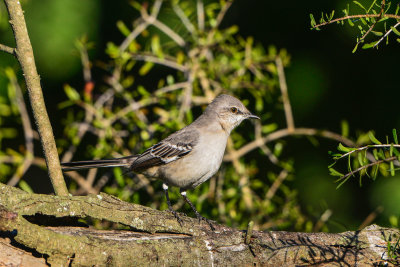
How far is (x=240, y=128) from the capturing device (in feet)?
16.4

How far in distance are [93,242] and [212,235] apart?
71 centimetres

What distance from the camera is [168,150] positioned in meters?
4.64

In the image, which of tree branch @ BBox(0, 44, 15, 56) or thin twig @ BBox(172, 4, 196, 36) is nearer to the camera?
tree branch @ BBox(0, 44, 15, 56)

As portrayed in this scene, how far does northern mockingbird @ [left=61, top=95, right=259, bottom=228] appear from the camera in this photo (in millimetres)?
4164

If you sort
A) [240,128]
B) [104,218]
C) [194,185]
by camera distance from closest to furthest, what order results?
1. [104,218]
2. [194,185]
3. [240,128]

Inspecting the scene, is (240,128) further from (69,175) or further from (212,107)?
(69,175)

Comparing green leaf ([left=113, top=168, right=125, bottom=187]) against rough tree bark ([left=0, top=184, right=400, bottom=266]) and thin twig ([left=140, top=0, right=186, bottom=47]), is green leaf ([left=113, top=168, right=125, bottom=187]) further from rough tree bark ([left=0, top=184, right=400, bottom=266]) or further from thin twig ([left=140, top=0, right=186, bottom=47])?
thin twig ([left=140, top=0, right=186, bottom=47])

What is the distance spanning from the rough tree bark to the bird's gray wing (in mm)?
1569

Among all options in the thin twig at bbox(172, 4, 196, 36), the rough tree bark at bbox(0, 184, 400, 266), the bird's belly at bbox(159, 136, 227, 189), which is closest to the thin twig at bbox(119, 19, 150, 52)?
the thin twig at bbox(172, 4, 196, 36)

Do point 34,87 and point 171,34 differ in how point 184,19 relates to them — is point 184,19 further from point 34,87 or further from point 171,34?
point 34,87

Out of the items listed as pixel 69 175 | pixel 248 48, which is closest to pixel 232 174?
pixel 248 48

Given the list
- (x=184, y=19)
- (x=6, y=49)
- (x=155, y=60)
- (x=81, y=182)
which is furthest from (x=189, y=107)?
(x=6, y=49)

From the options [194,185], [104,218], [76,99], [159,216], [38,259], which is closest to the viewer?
[38,259]

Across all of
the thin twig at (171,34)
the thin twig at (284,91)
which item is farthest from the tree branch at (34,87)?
the thin twig at (284,91)
